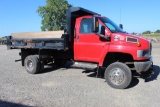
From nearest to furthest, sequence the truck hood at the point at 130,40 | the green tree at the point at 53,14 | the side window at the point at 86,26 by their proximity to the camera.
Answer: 1. the truck hood at the point at 130,40
2. the side window at the point at 86,26
3. the green tree at the point at 53,14

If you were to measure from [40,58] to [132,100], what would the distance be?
5063 mm

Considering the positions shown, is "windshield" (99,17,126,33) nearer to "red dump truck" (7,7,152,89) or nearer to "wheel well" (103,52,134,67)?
"red dump truck" (7,7,152,89)

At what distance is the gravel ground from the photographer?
590 centimetres

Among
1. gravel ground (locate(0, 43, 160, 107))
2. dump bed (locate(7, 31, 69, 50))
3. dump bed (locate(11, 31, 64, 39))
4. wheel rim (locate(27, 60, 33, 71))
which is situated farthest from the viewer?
wheel rim (locate(27, 60, 33, 71))

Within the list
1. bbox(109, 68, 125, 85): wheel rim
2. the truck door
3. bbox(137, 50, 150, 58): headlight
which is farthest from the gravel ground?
bbox(137, 50, 150, 58): headlight

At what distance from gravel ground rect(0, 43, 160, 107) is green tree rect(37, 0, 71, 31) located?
4815cm

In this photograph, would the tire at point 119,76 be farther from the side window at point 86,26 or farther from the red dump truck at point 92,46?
the side window at point 86,26

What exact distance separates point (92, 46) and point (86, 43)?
0.29 meters

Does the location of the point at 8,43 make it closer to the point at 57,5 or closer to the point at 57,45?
the point at 57,45

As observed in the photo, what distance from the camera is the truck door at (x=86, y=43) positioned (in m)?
7.96

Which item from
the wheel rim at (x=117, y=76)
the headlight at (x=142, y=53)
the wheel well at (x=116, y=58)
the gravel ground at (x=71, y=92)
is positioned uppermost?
the headlight at (x=142, y=53)

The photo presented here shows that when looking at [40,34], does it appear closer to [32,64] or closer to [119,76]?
[32,64]

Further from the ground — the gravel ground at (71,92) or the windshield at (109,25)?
the windshield at (109,25)

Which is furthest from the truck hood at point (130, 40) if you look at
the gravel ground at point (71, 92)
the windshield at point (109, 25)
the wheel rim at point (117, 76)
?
the gravel ground at point (71, 92)
